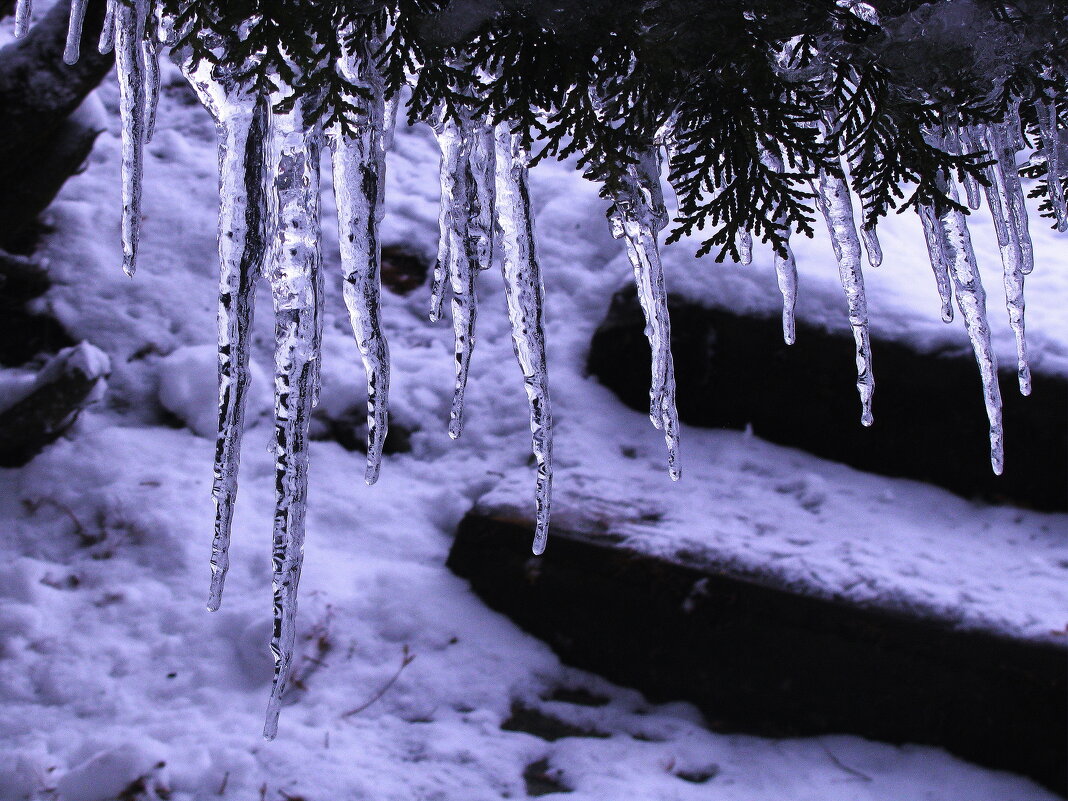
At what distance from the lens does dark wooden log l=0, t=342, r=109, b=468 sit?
12.9 ft

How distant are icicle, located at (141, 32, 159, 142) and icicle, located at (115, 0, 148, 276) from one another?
0.02 metres

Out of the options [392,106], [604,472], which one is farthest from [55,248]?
[392,106]

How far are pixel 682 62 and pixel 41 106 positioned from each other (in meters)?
3.70

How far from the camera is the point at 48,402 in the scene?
395cm

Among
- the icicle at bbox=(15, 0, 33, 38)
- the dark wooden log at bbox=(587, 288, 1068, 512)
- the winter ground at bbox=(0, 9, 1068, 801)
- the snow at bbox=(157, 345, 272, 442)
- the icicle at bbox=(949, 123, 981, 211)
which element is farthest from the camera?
the snow at bbox=(157, 345, 272, 442)

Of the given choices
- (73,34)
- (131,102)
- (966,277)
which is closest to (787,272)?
(966,277)

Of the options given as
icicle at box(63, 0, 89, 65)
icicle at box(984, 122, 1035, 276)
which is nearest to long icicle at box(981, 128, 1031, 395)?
icicle at box(984, 122, 1035, 276)

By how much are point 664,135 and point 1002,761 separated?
9.30 ft

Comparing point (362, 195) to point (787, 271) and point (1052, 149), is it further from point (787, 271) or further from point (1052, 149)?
point (1052, 149)

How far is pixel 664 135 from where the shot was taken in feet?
5.27

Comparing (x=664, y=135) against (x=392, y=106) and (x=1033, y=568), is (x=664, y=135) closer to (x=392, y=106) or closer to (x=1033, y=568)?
(x=392, y=106)

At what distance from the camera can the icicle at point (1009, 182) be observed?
69.1 inches

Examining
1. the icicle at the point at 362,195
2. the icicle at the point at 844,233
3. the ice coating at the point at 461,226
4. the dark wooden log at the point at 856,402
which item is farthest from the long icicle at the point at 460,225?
the dark wooden log at the point at 856,402

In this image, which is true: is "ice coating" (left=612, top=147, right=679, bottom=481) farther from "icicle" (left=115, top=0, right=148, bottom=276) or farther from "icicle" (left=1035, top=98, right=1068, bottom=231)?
"icicle" (left=115, top=0, right=148, bottom=276)
